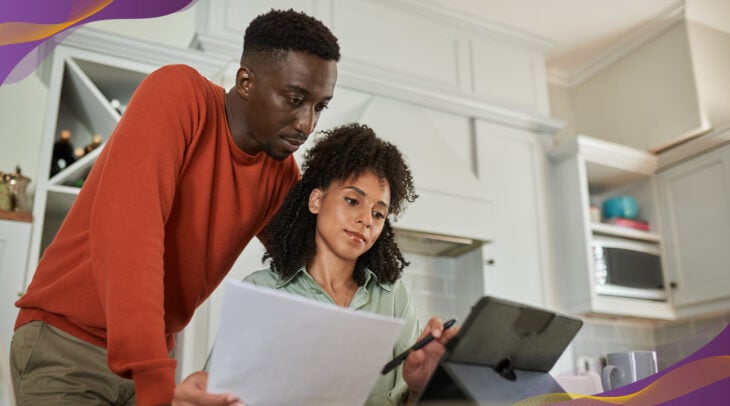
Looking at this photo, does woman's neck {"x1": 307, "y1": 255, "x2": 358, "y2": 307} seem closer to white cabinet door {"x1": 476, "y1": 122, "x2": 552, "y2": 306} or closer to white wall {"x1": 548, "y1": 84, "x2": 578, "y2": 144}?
white cabinet door {"x1": 476, "y1": 122, "x2": 552, "y2": 306}

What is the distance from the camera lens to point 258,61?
4.03ft

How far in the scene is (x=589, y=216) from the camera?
3.26 m

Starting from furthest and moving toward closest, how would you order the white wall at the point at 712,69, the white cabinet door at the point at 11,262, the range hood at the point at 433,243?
the white wall at the point at 712,69
the range hood at the point at 433,243
the white cabinet door at the point at 11,262

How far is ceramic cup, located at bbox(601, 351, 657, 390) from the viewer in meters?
1.29

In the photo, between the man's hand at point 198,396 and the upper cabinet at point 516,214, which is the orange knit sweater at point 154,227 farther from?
the upper cabinet at point 516,214

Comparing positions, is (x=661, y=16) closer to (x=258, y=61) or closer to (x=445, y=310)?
(x=445, y=310)

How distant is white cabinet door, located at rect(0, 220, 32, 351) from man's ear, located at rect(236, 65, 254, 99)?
1.16m

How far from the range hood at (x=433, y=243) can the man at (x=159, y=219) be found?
145cm

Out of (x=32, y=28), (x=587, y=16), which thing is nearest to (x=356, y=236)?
(x=32, y=28)

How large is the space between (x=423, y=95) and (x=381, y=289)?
5.85 ft

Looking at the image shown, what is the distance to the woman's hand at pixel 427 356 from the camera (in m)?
0.91

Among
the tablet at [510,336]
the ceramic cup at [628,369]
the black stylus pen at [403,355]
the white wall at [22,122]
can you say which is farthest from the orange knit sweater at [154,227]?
the white wall at [22,122]

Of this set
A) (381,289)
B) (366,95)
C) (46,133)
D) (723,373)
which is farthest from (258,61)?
(366,95)

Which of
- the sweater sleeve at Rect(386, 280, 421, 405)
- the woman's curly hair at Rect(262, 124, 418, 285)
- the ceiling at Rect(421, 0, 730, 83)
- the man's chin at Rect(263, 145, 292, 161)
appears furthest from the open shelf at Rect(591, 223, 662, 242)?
the man's chin at Rect(263, 145, 292, 161)
